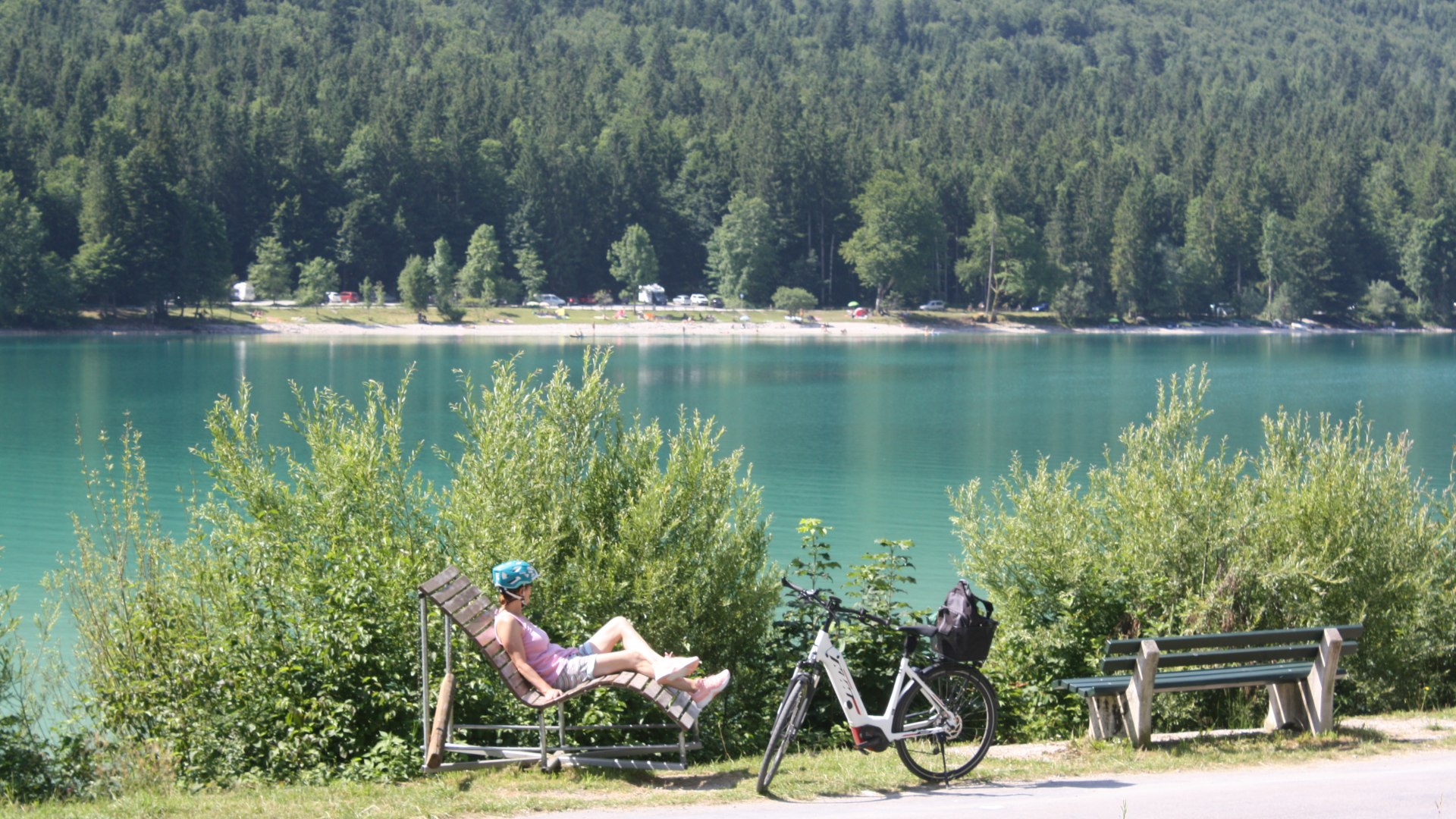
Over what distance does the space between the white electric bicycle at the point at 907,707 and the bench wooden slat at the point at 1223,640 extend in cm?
96

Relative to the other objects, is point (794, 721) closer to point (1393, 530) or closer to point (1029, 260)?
point (1393, 530)

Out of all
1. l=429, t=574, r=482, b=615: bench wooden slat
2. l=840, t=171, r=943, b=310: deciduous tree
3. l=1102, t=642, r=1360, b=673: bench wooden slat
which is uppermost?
l=840, t=171, r=943, b=310: deciduous tree

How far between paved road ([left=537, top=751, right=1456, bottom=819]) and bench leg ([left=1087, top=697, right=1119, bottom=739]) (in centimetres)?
74

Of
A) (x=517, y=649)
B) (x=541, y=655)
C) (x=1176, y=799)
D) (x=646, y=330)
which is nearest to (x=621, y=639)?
(x=541, y=655)

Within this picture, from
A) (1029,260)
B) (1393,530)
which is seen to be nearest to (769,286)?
(1029,260)

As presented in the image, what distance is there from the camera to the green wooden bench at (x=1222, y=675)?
27.1ft

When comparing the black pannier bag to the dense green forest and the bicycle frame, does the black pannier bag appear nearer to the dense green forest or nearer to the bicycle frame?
the bicycle frame

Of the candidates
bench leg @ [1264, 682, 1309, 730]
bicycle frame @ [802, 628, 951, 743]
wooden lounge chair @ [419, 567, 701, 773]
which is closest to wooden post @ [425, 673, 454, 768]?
wooden lounge chair @ [419, 567, 701, 773]

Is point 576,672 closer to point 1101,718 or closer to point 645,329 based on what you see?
point 1101,718

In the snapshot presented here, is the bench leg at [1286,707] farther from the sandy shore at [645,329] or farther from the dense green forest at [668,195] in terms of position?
the dense green forest at [668,195]

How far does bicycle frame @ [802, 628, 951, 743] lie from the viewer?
295 inches

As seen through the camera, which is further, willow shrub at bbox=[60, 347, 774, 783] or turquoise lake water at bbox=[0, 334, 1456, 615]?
turquoise lake water at bbox=[0, 334, 1456, 615]

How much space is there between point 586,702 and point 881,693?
241 cm

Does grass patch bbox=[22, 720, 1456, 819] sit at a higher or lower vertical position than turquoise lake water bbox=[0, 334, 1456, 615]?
higher
